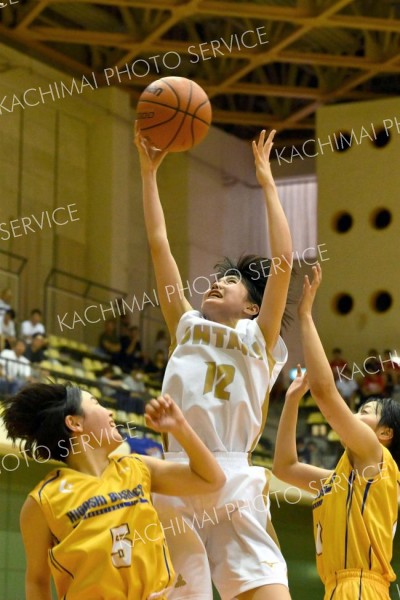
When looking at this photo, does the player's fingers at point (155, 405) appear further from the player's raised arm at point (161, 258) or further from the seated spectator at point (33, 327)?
the seated spectator at point (33, 327)

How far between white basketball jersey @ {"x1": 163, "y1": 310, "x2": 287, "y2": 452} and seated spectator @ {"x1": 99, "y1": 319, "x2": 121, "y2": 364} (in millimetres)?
10532

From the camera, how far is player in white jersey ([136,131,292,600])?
3.94 meters

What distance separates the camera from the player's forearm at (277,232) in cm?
414

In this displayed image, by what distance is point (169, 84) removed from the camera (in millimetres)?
4883

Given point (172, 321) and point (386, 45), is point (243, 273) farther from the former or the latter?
point (386, 45)

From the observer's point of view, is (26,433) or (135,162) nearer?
(26,433)

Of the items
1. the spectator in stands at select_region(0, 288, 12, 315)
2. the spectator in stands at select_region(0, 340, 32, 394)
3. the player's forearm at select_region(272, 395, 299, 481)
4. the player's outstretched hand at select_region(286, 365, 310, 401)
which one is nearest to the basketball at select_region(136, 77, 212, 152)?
the player's outstretched hand at select_region(286, 365, 310, 401)

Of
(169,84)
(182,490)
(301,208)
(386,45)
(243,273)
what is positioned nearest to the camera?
(182,490)

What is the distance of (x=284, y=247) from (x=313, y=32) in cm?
1345

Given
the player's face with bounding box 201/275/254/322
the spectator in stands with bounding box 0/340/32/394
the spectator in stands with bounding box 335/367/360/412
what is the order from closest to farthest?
the player's face with bounding box 201/275/254/322 → the spectator in stands with bounding box 0/340/32/394 → the spectator in stands with bounding box 335/367/360/412

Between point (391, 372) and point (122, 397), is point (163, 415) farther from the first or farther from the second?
point (391, 372)

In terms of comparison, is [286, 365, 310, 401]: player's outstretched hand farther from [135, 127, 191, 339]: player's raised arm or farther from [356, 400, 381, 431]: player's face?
[135, 127, 191, 339]: player's raised arm

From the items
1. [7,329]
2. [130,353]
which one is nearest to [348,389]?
[130,353]

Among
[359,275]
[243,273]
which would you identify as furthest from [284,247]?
[359,275]
